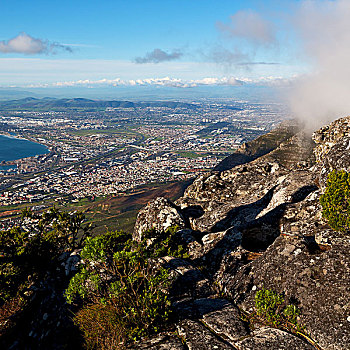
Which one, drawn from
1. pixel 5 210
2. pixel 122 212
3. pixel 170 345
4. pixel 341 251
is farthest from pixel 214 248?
pixel 5 210

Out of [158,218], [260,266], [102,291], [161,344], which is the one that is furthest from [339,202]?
[158,218]

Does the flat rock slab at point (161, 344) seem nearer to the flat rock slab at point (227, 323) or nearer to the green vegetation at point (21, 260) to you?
the flat rock slab at point (227, 323)

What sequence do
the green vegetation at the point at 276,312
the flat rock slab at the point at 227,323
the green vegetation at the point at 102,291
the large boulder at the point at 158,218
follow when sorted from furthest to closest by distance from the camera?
the large boulder at the point at 158,218
the green vegetation at the point at 276,312
the flat rock slab at the point at 227,323
the green vegetation at the point at 102,291

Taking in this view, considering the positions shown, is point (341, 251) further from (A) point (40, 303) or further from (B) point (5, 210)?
(B) point (5, 210)

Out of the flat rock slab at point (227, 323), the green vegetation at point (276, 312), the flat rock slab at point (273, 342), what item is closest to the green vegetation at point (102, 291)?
the flat rock slab at point (227, 323)

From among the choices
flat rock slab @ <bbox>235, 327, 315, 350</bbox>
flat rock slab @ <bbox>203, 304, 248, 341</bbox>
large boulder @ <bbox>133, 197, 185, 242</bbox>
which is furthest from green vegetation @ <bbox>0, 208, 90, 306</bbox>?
flat rock slab @ <bbox>235, 327, 315, 350</bbox>

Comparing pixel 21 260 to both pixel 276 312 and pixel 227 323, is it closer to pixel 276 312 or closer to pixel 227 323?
pixel 227 323
